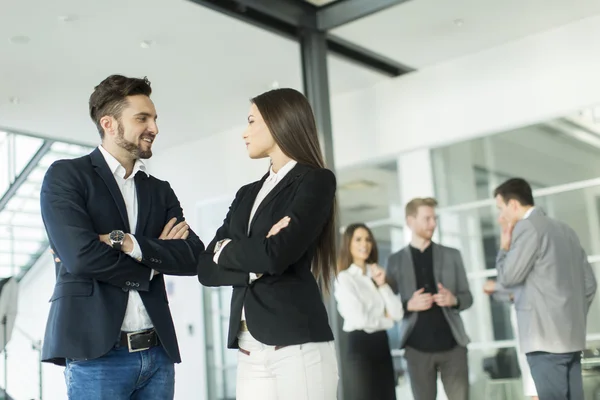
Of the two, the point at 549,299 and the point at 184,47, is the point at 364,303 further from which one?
the point at 184,47

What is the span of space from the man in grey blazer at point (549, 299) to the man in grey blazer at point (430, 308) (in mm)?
647

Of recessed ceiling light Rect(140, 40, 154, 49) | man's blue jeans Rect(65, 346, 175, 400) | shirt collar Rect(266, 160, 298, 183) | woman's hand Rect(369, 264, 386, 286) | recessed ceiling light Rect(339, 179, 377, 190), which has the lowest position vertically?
man's blue jeans Rect(65, 346, 175, 400)

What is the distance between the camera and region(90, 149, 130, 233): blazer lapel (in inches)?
94.2

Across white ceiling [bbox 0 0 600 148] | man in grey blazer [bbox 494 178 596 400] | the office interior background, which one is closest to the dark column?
the office interior background

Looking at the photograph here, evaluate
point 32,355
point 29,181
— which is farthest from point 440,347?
point 29,181

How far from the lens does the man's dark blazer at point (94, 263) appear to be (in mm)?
2170

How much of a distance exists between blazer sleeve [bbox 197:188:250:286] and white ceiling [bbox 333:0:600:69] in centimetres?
340

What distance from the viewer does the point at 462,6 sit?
5.42m

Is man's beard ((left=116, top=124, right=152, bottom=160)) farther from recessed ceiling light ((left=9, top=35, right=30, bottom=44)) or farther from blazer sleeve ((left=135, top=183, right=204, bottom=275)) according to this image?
recessed ceiling light ((left=9, top=35, right=30, bottom=44))

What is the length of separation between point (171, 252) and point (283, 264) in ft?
1.53

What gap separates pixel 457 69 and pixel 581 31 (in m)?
1.05

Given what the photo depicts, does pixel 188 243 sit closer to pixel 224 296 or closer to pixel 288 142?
pixel 288 142

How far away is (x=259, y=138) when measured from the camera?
232 cm

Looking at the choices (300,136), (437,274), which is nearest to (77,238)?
(300,136)
